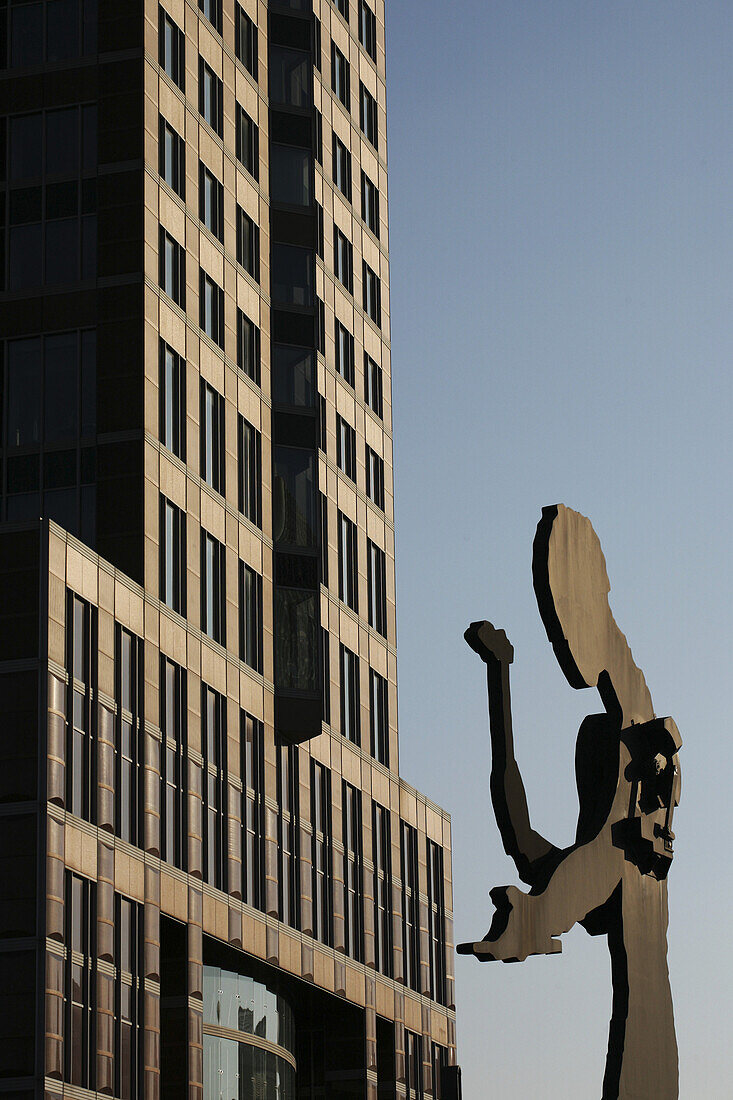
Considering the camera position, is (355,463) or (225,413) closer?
(225,413)

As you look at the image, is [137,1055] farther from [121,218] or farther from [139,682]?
[121,218]

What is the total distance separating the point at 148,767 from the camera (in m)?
43.6

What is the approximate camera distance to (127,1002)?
4084 centimetres

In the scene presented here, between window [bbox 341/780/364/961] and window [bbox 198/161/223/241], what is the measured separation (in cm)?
1677

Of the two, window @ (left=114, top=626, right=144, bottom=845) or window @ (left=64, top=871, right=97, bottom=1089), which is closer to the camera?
window @ (left=64, top=871, right=97, bottom=1089)

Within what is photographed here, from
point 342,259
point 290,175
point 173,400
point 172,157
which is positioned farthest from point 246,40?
point 173,400

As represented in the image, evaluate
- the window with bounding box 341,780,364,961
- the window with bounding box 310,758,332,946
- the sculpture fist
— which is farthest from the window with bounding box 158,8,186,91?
the sculpture fist

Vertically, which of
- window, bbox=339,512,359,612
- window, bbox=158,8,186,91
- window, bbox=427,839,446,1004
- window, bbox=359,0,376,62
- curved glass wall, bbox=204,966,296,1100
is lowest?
curved glass wall, bbox=204,966,296,1100

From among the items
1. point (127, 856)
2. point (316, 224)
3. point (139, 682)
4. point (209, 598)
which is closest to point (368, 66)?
point (316, 224)

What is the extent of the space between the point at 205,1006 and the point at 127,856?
6.16m

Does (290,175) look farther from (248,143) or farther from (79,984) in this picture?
(79,984)

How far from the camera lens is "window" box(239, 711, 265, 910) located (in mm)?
48656

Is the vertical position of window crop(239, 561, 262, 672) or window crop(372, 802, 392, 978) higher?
window crop(239, 561, 262, 672)

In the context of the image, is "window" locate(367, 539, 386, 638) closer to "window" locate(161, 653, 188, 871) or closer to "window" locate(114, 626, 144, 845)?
"window" locate(161, 653, 188, 871)
